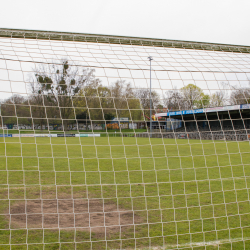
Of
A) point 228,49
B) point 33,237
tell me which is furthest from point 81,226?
point 228,49

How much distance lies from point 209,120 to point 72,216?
3.13 m

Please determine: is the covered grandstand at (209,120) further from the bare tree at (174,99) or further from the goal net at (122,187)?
the goal net at (122,187)

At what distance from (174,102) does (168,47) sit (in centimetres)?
118

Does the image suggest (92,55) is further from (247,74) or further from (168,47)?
(247,74)

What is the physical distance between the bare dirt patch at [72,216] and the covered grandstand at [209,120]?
1.87m

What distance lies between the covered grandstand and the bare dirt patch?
187 cm

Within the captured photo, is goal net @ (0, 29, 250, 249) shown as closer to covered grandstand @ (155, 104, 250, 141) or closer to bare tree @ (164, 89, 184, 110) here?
bare tree @ (164, 89, 184, 110)

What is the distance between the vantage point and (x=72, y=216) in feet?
13.1

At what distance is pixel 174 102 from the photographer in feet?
17.6

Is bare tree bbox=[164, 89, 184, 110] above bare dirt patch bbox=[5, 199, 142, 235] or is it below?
above

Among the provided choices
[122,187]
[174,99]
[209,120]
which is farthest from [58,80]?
[209,120]

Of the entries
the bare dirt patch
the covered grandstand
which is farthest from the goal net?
the covered grandstand

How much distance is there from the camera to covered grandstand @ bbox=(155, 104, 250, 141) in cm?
550

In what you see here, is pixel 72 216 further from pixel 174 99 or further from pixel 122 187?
pixel 174 99
